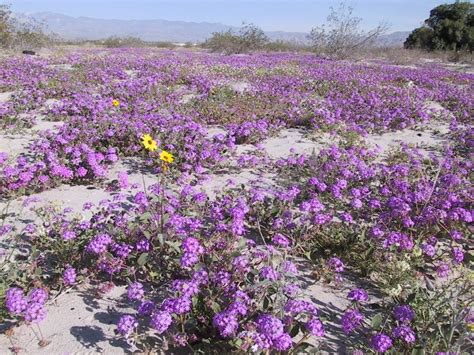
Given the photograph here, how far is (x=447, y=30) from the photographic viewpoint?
3572 cm

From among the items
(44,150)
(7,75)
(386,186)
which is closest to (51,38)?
(7,75)

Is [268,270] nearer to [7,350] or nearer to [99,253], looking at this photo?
[99,253]

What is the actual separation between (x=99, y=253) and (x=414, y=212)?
3.17m

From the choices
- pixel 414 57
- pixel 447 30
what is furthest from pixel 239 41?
pixel 447 30

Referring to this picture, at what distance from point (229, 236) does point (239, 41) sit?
1184 inches

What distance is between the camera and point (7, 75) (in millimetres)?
11695

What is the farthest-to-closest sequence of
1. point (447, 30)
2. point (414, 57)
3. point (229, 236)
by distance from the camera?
point (447, 30) < point (414, 57) < point (229, 236)

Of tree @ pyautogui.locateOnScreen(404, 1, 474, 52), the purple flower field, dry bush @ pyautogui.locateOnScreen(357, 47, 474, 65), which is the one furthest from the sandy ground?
tree @ pyautogui.locateOnScreen(404, 1, 474, 52)

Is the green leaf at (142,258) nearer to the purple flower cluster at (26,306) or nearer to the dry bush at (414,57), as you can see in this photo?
the purple flower cluster at (26,306)

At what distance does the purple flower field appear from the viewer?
250 centimetres

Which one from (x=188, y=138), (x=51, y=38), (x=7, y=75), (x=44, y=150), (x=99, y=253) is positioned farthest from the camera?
(x=51, y=38)

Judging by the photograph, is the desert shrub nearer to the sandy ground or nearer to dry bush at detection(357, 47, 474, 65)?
dry bush at detection(357, 47, 474, 65)

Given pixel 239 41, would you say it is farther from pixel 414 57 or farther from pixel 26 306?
pixel 26 306

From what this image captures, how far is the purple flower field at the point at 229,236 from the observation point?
2.50m
